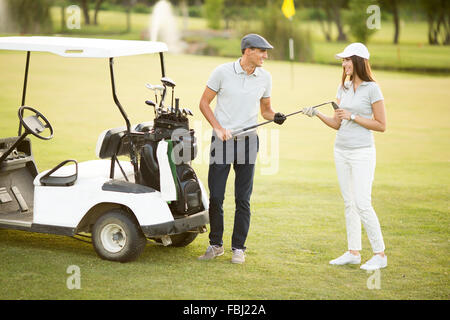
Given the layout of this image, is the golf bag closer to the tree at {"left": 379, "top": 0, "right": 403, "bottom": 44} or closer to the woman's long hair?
the woman's long hair

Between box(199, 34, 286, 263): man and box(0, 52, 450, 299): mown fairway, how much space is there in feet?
1.15

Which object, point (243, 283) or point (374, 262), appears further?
point (374, 262)

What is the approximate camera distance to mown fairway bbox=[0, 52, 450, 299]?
4551 millimetres

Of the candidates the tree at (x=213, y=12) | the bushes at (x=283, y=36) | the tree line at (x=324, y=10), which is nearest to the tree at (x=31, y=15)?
the tree line at (x=324, y=10)

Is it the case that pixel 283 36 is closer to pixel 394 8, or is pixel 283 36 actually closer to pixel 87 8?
pixel 394 8

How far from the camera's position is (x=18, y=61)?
22.2 metres

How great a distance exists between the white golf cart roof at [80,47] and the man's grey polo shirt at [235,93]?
1.94ft

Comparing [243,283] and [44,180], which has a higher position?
[44,180]

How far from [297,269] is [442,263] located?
3.53 ft

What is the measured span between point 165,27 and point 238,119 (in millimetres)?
26279
